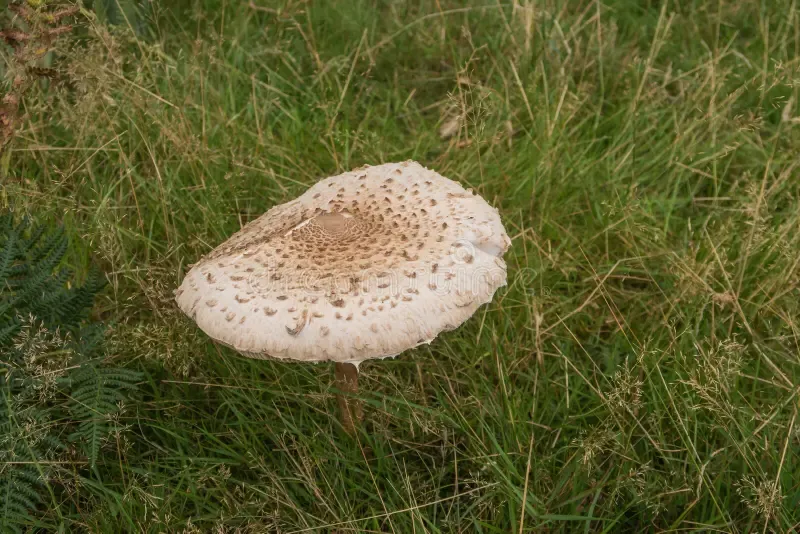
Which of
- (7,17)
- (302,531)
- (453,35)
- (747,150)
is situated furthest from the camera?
(453,35)

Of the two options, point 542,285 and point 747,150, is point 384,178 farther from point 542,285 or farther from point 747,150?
point 747,150

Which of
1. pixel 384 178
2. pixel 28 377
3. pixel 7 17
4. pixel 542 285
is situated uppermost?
pixel 7 17

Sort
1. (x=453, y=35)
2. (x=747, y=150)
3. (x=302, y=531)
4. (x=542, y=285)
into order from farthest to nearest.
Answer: (x=453, y=35), (x=747, y=150), (x=542, y=285), (x=302, y=531)

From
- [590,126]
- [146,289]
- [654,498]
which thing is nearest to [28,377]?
[146,289]

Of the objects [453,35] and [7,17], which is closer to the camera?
[7,17]

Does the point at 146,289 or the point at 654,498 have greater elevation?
the point at 146,289

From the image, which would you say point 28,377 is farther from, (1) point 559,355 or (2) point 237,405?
(1) point 559,355

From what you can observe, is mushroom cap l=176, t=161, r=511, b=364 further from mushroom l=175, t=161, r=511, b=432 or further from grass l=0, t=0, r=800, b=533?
grass l=0, t=0, r=800, b=533

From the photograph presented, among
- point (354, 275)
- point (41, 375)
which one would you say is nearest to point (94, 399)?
point (41, 375)
